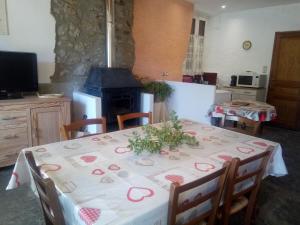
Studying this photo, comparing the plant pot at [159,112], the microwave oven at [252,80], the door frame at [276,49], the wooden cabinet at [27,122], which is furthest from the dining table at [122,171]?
the door frame at [276,49]

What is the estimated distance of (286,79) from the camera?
15.8 feet

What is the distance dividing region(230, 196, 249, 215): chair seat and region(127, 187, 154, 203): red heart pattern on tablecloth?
27.3 inches

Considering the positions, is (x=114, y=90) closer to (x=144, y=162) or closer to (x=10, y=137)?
(x=10, y=137)

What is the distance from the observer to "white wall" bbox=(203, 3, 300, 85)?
4.83 metres

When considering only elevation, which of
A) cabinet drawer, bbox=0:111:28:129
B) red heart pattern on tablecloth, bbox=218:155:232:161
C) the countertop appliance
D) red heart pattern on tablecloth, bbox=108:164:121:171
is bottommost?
cabinet drawer, bbox=0:111:28:129

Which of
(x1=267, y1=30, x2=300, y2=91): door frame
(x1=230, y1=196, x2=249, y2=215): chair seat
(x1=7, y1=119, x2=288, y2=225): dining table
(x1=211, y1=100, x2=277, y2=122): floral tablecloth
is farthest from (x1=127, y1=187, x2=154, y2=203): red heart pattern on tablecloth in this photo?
(x1=267, y1=30, x2=300, y2=91): door frame

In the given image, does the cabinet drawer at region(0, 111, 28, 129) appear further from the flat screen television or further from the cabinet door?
the flat screen television

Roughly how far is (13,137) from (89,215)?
2.18 meters

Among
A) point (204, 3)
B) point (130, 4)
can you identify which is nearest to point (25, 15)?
point (130, 4)

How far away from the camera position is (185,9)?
Result: 4785mm

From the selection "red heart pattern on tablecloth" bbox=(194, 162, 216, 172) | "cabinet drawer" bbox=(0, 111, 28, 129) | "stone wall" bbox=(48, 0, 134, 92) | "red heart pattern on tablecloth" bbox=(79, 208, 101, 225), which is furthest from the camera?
"stone wall" bbox=(48, 0, 134, 92)

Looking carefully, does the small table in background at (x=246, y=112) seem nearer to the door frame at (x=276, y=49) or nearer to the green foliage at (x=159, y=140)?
the green foliage at (x=159, y=140)

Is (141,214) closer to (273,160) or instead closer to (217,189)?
(217,189)

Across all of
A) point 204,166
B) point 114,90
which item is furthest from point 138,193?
point 114,90
